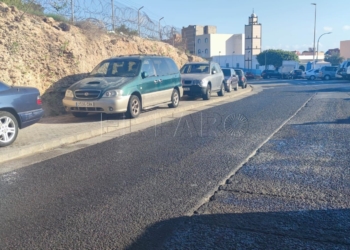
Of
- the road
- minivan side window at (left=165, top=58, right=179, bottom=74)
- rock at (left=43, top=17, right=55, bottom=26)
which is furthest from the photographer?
rock at (left=43, top=17, right=55, bottom=26)

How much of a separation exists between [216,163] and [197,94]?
454 inches

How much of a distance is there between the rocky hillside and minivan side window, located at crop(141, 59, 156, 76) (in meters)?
3.02

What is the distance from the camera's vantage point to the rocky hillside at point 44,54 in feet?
40.6

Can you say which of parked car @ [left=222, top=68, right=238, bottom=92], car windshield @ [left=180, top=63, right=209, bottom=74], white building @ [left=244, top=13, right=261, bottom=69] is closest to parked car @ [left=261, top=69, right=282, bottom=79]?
parked car @ [left=222, top=68, right=238, bottom=92]

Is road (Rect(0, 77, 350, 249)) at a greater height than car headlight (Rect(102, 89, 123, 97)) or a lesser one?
lesser

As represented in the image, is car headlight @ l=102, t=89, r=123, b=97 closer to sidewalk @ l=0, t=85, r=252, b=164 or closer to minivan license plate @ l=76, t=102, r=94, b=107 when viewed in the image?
minivan license plate @ l=76, t=102, r=94, b=107

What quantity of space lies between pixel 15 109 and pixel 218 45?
94.6 m

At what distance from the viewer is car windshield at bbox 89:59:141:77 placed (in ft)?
41.0

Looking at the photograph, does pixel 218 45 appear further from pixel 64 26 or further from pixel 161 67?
pixel 161 67

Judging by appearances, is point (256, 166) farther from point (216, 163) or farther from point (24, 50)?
point (24, 50)

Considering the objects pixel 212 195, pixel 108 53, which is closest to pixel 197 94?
pixel 108 53

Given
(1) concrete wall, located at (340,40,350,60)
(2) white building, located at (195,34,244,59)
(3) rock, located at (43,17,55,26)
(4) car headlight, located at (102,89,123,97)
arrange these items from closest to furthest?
(4) car headlight, located at (102,89,123,97)
(3) rock, located at (43,17,55,26)
(2) white building, located at (195,34,244,59)
(1) concrete wall, located at (340,40,350,60)

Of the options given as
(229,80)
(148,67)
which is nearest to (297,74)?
(229,80)

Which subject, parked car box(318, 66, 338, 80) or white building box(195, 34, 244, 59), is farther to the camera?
white building box(195, 34, 244, 59)
